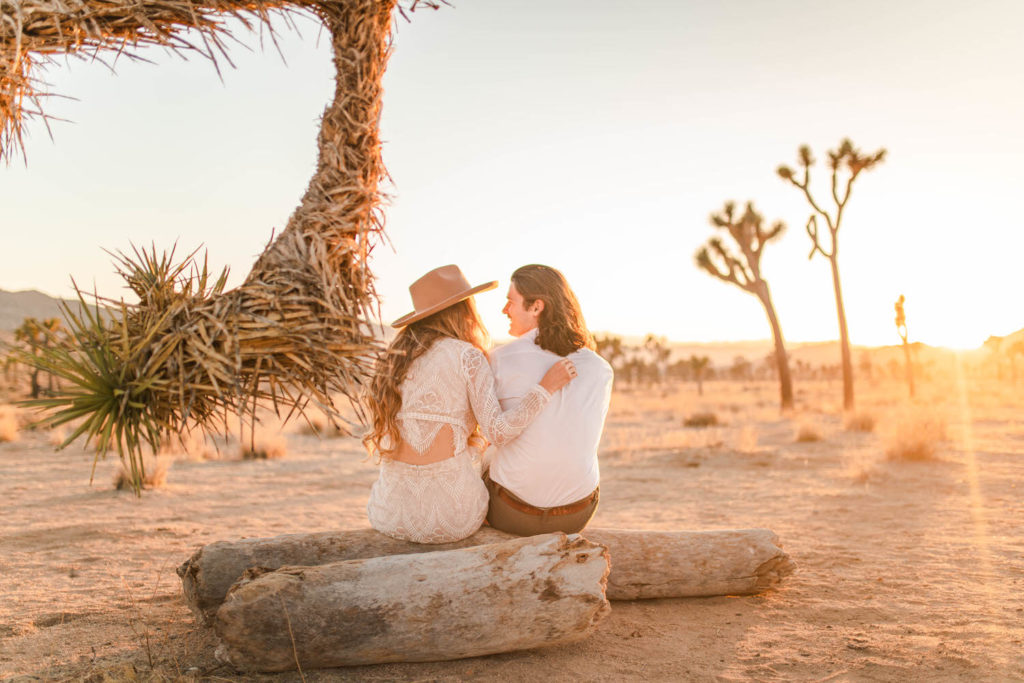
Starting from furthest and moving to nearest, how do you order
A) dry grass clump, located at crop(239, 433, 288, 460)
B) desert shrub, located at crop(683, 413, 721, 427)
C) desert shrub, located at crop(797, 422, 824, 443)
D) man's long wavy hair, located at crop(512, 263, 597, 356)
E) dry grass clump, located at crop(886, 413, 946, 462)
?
desert shrub, located at crop(683, 413, 721, 427) → desert shrub, located at crop(797, 422, 824, 443) → dry grass clump, located at crop(239, 433, 288, 460) → dry grass clump, located at crop(886, 413, 946, 462) → man's long wavy hair, located at crop(512, 263, 597, 356)

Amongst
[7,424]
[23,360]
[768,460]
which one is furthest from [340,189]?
[7,424]

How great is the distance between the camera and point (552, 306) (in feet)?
13.5

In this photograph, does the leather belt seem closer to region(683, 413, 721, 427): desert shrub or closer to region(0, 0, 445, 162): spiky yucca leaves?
region(0, 0, 445, 162): spiky yucca leaves

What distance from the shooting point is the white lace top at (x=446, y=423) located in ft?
12.8

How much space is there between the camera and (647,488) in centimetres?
Result: 1015

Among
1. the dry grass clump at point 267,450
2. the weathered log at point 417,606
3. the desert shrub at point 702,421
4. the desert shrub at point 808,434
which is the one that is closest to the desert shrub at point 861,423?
the desert shrub at point 808,434

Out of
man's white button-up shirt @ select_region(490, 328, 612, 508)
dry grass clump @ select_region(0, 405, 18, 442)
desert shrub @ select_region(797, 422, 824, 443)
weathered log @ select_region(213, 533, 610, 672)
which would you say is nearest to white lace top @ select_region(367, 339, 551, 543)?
man's white button-up shirt @ select_region(490, 328, 612, 508)

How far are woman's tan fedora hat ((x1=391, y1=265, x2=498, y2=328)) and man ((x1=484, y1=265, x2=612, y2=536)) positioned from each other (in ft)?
1.13

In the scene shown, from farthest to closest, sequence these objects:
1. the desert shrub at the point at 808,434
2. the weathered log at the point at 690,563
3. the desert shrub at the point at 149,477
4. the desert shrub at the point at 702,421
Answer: the desert shrub at the point at 702,421 < the desert shrub at the point at 808,434 < the desert shrub at the point at 149,477 < the weathered log at the point at 690,563

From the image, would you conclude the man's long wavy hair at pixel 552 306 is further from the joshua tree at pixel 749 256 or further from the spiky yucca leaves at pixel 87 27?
the joshua tree at pixel 749 256

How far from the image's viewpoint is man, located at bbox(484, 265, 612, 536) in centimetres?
398

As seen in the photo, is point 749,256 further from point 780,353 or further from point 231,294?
point 231,294

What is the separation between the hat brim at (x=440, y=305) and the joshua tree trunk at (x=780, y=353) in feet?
63.4

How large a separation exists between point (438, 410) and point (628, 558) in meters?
1.77
